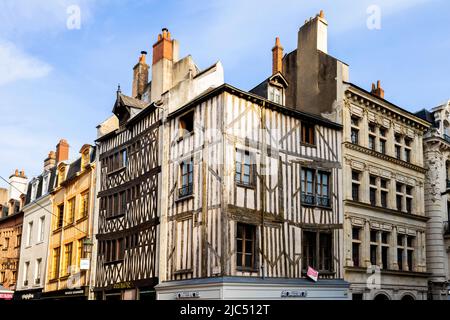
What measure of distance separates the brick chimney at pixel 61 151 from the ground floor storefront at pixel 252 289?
15015 mm

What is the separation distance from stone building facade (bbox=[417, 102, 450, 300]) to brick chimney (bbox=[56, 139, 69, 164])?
1863 cm

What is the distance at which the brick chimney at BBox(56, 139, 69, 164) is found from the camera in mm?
30772

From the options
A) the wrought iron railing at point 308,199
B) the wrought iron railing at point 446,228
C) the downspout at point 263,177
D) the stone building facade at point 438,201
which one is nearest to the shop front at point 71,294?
the downspout at point 263,177

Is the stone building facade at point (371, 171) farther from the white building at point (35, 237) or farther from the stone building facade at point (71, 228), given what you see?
the white building at point (35, 237)

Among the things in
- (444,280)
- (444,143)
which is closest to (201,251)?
(444,280)

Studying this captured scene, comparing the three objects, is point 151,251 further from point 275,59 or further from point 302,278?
point 275,59

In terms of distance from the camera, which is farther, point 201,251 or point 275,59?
point 275,59

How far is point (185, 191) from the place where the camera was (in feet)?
59.1

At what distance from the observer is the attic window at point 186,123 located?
18.7 meters

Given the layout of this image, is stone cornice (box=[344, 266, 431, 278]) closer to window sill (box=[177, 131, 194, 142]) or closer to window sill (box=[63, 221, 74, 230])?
window sill (box=[177, 131, 194, 142])

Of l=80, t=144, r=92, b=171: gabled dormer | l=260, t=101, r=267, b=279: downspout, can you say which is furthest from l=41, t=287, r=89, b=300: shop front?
l=260, t=101, r=267, b=279: downspout

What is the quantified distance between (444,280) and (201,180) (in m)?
12.3

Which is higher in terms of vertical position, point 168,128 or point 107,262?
point 168,128
